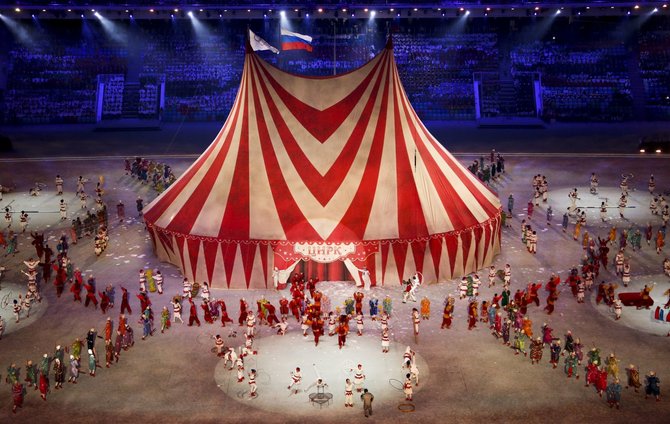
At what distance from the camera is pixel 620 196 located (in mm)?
39031

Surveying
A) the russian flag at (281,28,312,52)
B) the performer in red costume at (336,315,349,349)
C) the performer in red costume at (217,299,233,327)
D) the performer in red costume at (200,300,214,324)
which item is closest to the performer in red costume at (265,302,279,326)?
the performer in red costume at (217,299,233,327)

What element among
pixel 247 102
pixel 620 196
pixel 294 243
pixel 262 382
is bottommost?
pixel 262 382

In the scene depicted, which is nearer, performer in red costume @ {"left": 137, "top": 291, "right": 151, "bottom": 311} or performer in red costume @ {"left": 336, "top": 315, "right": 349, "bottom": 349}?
performer in red costume @ {"left": 336, "top": 315, "right": 349, "bottom": 349}

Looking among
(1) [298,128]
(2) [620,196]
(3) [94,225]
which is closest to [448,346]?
(1) [298,128]

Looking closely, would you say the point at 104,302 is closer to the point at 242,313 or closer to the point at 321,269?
the point at 242,313

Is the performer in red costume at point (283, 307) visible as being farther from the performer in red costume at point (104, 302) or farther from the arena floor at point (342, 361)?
the performer in red costume at point (104, 302)

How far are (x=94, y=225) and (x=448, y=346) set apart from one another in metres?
17.7

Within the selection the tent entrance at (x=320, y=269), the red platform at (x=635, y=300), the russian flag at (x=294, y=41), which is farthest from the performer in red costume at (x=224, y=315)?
the red platform at (x=635, y=300)

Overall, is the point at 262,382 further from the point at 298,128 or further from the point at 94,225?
the point at 94,225

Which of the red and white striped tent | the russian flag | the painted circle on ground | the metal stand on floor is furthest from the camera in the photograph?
the russian flag

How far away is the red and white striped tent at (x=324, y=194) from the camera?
87.9 ft

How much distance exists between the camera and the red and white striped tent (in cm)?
2678

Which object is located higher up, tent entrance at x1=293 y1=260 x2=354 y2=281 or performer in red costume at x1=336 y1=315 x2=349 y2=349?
tent entrance at x1=293 y1=260 x2=354 y2=281

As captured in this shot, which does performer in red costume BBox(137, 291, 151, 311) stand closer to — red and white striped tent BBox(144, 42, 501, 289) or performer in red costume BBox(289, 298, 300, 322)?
red and white striped tent BBox(144, 42, 501, 289)
